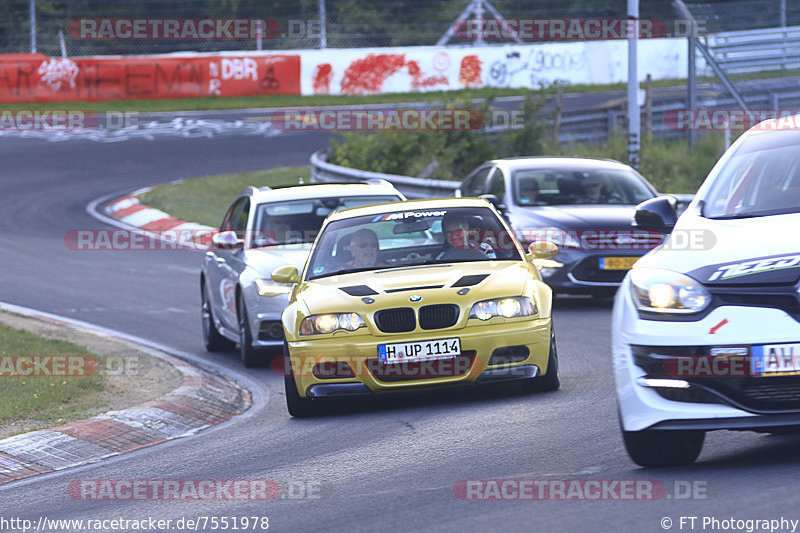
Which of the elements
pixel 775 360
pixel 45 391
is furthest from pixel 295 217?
pixel 775 360

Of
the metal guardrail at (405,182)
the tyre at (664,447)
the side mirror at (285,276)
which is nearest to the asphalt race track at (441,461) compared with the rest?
the tyre at (664,447)

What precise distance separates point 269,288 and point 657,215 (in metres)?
4.13

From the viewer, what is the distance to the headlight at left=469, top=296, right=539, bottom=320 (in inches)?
338

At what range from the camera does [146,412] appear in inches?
363

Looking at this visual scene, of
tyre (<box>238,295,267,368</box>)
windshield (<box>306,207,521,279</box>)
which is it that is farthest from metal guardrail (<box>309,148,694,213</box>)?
windshield (<box>306,207,521,279</box>)

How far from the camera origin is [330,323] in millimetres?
8586

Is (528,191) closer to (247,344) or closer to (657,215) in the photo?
(247,344)

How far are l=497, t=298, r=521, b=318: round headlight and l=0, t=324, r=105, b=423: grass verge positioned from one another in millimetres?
2883

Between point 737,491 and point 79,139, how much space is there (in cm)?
2813

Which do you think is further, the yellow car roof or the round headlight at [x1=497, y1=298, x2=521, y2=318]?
the yellow car roof

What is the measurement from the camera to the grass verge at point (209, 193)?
22.9 metres

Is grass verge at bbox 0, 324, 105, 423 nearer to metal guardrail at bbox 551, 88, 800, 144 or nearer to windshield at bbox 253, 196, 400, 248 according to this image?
windshield at bbox 253, 196, 400, 248

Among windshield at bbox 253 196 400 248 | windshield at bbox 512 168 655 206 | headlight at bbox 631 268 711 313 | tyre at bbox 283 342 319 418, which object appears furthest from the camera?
windshield at bbox 512 168 655 206

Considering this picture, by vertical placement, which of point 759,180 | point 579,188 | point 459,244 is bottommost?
point 579,188
